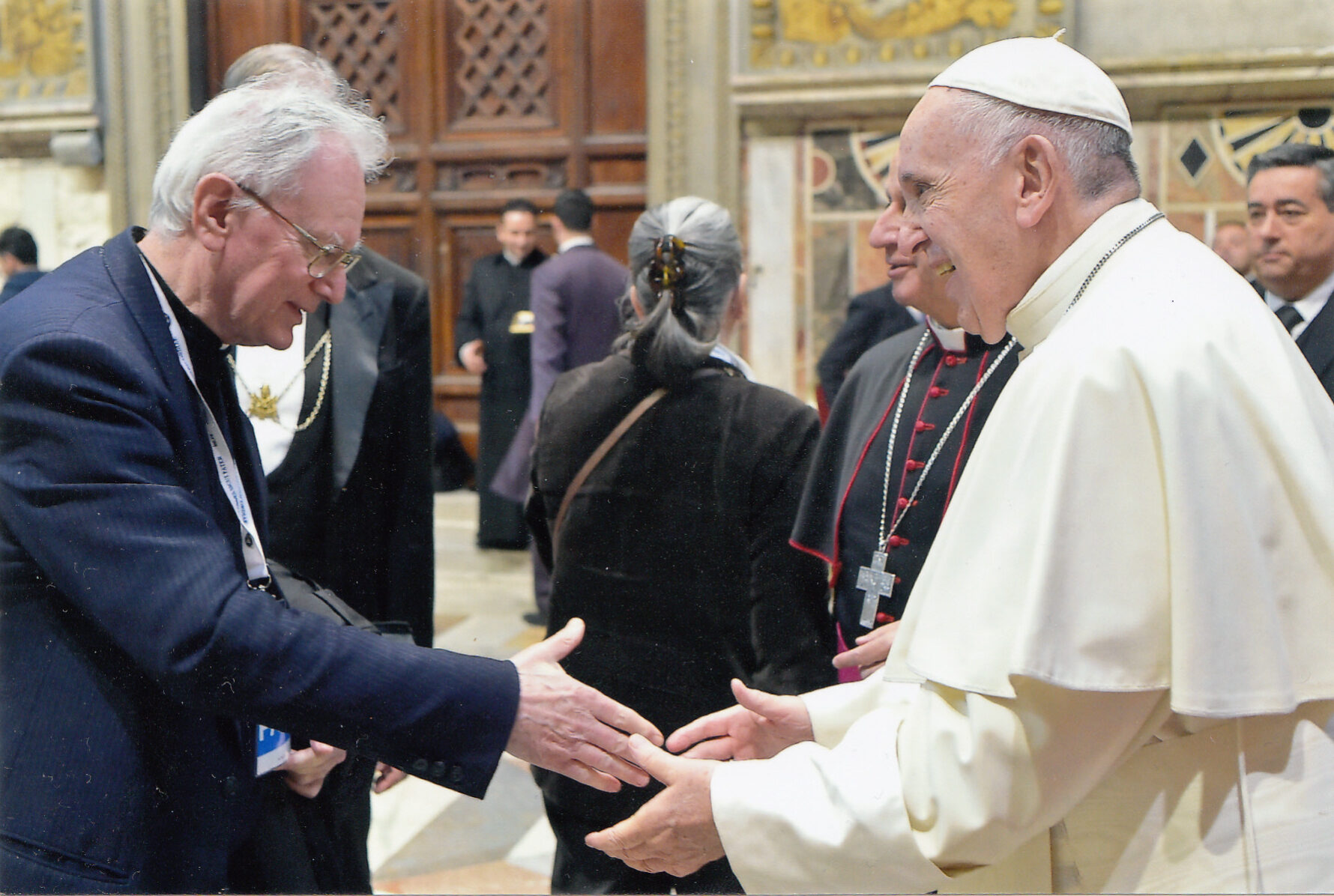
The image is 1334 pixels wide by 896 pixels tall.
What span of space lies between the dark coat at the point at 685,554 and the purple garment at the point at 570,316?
203 centimetres

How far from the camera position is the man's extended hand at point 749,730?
5.59 ft

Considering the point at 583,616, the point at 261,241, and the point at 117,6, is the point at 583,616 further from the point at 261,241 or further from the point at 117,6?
the point at 117,6

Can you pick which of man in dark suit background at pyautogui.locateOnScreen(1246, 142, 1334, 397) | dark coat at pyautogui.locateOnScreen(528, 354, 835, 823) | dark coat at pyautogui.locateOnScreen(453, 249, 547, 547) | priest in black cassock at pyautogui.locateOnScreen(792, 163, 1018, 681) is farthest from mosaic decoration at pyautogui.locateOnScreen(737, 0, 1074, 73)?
dark coat at pyautogui.locateOnScreen(528, 354, 835, 823)

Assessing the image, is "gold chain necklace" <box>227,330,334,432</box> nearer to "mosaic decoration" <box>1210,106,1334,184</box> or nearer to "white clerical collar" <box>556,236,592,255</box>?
"white clerical collar" <box>556,236,592,255</box>

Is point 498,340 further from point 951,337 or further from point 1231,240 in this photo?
point 951,337

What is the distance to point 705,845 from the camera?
1.53 meters

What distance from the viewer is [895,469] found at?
2.24 meters

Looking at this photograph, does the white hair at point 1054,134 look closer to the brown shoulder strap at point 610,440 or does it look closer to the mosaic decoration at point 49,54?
the brown shoulder strap at point 610,440

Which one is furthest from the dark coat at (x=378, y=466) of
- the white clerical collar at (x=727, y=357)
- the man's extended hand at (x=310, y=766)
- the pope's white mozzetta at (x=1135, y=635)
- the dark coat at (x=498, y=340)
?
the dark coat at (x=498, y=340)

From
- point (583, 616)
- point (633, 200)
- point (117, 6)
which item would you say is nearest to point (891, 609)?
point (583, 616)

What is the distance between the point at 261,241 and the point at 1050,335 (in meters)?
1.06

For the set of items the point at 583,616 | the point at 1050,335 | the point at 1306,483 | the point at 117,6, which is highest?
the point at 117,6

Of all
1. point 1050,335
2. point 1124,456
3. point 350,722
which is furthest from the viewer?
point 350,722

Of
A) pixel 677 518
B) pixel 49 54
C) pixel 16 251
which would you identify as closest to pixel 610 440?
pixel 677 518
